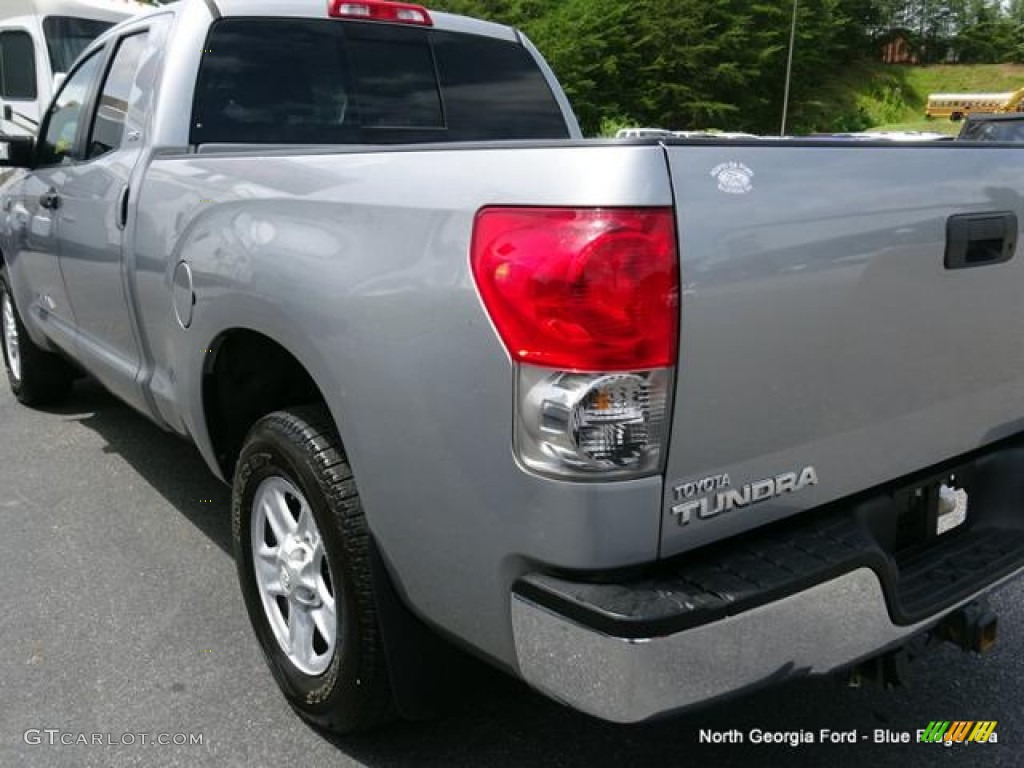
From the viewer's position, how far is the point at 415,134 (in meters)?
3.79

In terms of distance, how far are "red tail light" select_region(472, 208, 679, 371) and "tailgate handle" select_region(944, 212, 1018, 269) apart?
2.54 feet

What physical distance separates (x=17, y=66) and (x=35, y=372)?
9.75 metres

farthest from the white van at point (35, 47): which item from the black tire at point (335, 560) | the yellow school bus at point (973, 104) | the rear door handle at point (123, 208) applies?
the yellow school bus at point (973, 104)

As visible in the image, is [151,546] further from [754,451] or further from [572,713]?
[754,451]

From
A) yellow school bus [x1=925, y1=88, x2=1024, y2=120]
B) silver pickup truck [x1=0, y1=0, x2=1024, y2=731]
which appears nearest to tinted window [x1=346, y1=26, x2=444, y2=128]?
silver pickup truck [x1=0, y1=0, x2=1024, y2=731]

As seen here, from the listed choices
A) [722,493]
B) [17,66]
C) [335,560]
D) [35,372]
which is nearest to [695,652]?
[722,493]

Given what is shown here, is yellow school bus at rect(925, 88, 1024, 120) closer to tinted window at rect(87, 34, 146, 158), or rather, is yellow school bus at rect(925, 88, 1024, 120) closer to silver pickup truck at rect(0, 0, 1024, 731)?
tinted window at rect(87, 34, 146, 158)

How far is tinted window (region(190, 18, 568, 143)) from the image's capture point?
133 inches

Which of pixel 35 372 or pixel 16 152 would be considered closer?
pixel 16 152

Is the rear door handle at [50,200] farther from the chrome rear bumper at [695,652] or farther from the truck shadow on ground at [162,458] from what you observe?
the chrome rear bumper at [695,652]

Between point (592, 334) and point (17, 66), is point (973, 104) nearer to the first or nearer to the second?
point (17, 66)

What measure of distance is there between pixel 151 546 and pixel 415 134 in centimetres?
193

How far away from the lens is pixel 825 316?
182cm

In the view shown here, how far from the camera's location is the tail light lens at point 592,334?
5.30 ft
